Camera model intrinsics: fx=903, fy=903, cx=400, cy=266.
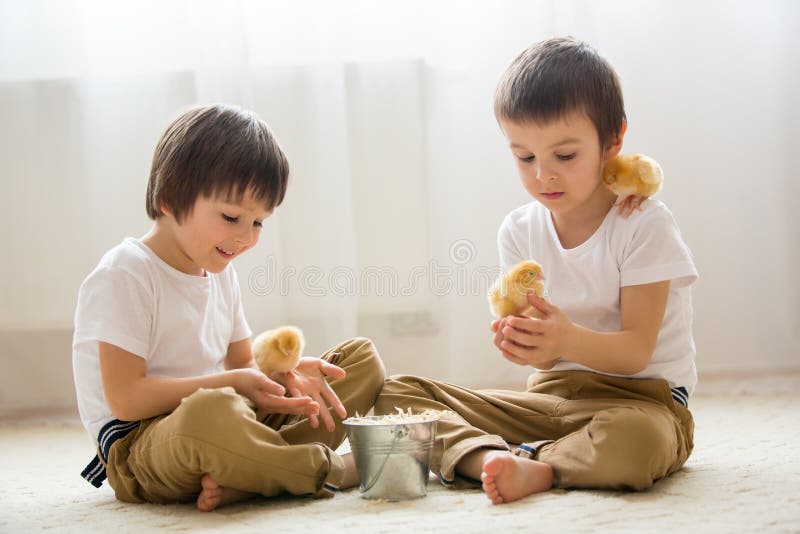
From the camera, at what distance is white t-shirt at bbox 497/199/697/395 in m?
1.22

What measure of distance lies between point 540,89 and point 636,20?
868 mm

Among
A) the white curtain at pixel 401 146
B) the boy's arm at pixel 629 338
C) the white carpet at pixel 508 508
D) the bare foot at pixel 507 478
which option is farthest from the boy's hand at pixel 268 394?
the white curtain at pixel 401 146

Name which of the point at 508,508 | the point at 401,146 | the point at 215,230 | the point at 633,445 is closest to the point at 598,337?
the point at 633,445

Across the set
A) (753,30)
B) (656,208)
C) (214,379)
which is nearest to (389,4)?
(753,30)

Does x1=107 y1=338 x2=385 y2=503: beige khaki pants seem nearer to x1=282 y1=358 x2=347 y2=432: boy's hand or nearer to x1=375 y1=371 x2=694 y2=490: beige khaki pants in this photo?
x1=282 y1=358 x2=347 y2=432: boy's hand

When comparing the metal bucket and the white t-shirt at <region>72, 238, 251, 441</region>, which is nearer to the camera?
the metal bucket

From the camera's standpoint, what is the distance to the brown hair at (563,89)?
123 cm

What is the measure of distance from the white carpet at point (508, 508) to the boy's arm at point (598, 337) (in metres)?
0.16

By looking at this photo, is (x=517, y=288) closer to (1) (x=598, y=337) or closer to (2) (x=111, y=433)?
(1) (x=598, y=337)

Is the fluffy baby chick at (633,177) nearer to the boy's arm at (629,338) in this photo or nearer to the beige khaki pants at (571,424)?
the boy's arm at (629,338)

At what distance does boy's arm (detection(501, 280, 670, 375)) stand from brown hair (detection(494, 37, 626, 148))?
0.23 metres

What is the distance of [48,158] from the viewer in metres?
2.00

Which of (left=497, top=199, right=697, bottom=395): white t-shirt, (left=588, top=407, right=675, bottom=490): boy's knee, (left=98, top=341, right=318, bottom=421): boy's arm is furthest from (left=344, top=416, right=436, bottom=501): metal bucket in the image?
(left=497, top=199, right=697, bottom=395): white t-shirt

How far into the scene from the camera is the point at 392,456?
104 cm
